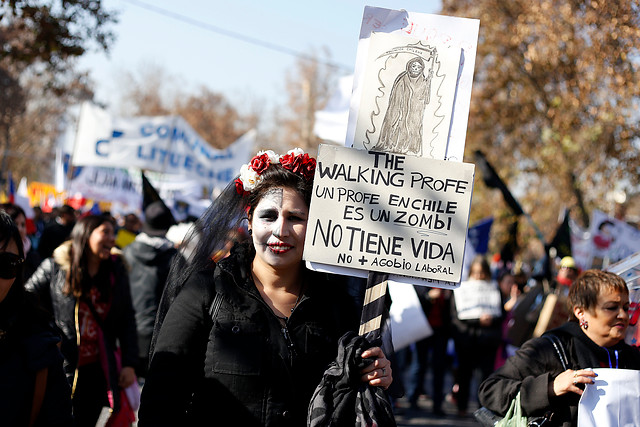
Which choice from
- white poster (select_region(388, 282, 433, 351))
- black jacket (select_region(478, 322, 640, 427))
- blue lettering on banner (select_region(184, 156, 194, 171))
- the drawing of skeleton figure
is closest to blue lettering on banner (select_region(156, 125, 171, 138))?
blue lettering on banner (select_region(184, 156, 194, 171))

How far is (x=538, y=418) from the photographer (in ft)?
11.8

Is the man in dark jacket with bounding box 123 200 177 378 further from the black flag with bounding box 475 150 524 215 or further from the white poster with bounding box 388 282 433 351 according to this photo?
the black flag with bounding box 475 150 524 215

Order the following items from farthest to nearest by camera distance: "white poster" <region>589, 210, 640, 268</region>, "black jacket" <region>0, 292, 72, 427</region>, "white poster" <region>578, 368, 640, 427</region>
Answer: "white poster" <region>589, 210, 640, 268</region>
"white poster" <region>578, 368, 640, 427</region>
"black jacket" <region>0, 292, 72, 427</region>

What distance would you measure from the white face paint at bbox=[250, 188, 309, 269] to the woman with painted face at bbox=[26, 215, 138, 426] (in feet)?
7.66

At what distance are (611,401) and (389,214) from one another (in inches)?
50.2

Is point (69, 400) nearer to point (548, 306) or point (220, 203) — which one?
point (220, 203)

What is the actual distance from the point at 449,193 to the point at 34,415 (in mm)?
1658

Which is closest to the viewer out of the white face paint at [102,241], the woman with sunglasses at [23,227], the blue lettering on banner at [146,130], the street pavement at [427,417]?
the white face paint at [102,241]

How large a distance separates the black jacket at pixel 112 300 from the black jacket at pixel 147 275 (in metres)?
1.27

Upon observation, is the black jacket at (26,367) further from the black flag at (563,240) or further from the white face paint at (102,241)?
the black flag at (563,240)

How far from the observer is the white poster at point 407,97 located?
3.09 metres

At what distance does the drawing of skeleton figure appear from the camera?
3084mm

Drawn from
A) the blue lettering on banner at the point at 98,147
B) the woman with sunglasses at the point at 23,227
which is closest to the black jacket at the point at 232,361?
the woman with sunglasses at the point at 23,227

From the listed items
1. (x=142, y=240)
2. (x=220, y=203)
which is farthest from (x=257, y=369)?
(x=142, y=240)
